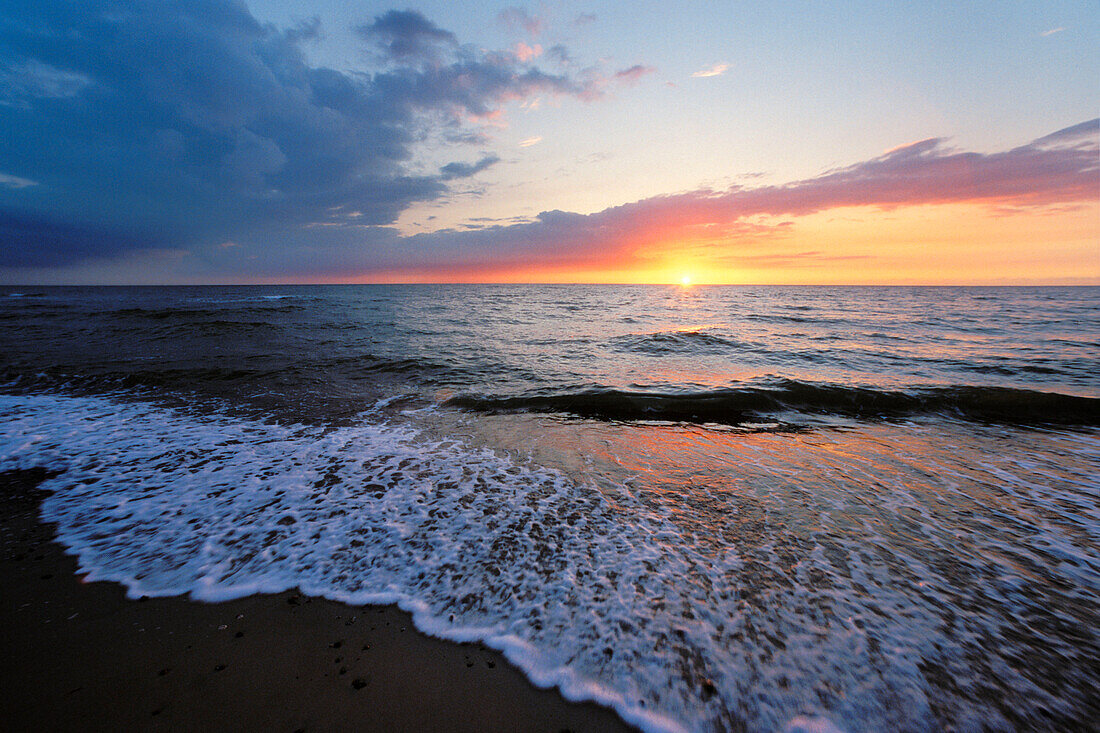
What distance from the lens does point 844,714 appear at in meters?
2.28

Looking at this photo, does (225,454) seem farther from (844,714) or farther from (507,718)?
(844,714)

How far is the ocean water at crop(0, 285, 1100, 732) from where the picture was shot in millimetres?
2559

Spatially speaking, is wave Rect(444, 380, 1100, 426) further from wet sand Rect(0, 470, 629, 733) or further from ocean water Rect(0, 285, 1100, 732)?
wet sand Rect(0, 470, 629, 733)

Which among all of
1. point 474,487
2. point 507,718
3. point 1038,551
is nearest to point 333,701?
point 507,718

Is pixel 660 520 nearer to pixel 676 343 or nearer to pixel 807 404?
pixel 807 404

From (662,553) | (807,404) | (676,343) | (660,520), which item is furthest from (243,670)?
(676,343)

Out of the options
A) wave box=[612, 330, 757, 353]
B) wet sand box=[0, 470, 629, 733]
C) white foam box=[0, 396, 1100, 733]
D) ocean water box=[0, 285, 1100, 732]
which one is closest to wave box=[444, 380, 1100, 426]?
ocean water box=[0, 285, 1100, 732]

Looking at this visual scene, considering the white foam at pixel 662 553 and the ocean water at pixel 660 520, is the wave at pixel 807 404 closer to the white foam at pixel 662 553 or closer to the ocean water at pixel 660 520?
the ocean water at pixel 660 520

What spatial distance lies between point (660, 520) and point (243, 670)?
3706mm

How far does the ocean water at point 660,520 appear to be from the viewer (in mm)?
2559

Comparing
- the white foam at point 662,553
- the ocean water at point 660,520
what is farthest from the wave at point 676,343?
the white foam at point 662,553

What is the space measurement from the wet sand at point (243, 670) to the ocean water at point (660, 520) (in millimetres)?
190

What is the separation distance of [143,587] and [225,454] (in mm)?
3056

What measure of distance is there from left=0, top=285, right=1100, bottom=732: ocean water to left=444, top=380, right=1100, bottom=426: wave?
0.07 meters
